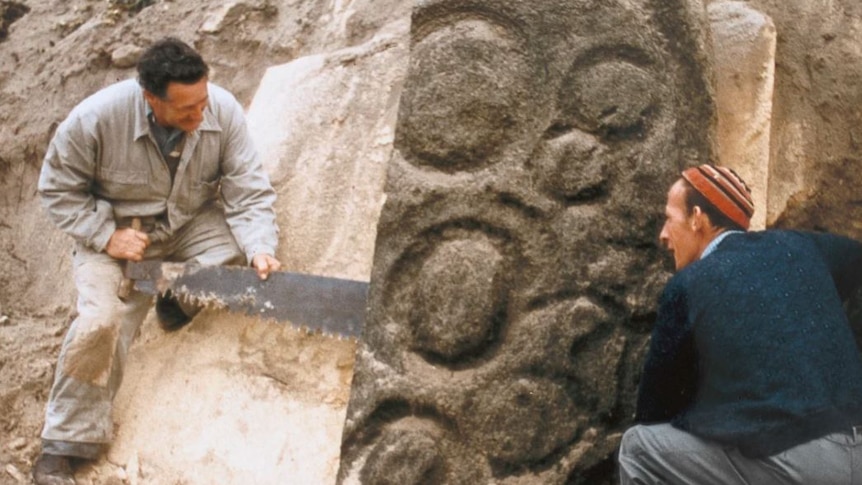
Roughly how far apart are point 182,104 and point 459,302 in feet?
3.82

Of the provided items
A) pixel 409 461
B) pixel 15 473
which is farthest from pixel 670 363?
pixel 15 473

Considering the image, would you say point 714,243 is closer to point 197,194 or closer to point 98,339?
point 197,194

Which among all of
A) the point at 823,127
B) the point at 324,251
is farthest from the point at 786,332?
the point at 324,251

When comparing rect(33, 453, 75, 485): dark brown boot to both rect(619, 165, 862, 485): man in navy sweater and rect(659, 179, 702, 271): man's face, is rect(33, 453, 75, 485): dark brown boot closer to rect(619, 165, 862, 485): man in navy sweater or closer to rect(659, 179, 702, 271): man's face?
rect(619, 165, 862, 485): man in navy sweater

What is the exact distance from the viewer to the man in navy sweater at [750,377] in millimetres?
2172

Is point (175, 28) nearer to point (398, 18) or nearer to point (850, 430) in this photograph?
point (398, 18)

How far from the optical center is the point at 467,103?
274 cm

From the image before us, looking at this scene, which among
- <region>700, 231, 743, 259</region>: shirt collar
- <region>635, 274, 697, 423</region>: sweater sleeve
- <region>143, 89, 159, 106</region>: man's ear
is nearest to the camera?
<region>635, 274, 697, 423</region>: sweater sleeve

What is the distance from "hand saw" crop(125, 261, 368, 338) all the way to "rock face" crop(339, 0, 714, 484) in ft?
1.89

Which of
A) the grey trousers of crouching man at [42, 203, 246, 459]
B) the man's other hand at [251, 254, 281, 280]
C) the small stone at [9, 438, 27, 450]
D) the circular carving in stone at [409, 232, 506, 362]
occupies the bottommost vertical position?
the small stone at [9, 438, 27, 450]

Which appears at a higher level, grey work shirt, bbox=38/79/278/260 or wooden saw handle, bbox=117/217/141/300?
grey work shirt, bbox=38/79/278/260

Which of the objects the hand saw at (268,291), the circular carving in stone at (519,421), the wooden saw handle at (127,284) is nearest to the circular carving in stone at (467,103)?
the circular carving in stone at (519,421)

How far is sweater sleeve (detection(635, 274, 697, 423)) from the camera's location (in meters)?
2.29

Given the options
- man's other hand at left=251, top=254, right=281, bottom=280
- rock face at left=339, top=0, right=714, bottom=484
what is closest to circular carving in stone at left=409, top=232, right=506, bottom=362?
rock face at left=339, top=0, right=714, bottom=484
